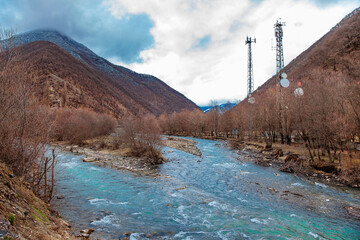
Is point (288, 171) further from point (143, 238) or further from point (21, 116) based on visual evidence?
point (21, 116)

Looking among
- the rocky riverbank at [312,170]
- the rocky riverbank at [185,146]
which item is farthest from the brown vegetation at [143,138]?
the rocky riverbank at [312,170]

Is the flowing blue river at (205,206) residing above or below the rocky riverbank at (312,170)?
below

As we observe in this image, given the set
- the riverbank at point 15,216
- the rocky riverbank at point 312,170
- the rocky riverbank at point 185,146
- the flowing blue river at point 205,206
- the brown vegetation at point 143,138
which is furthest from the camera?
the rocky riverbank at point 185,146

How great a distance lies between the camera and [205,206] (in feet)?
39.9

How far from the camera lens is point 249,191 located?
15.0 metres

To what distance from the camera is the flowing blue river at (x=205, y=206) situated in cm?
932

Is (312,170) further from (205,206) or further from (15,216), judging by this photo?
(15,216)

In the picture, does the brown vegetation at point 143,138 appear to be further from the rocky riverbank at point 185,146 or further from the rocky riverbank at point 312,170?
the rocky riverbank at point 312,170

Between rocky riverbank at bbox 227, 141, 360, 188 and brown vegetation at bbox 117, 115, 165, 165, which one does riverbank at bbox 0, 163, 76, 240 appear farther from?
rocky riverbank at bbox 227, 141, 360, 188

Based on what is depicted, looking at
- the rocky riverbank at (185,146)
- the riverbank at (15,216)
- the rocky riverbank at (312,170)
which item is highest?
the riverbank at (15,216)

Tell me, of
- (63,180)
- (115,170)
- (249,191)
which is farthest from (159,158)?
(249,191)

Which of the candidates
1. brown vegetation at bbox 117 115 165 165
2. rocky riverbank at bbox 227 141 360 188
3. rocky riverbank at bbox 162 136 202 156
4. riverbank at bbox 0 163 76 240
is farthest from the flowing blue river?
rocky riverbank at bbox 162 136 202 156

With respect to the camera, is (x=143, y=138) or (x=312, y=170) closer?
(x=312, y=170)

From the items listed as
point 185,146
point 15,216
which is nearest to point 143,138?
point 185,146
